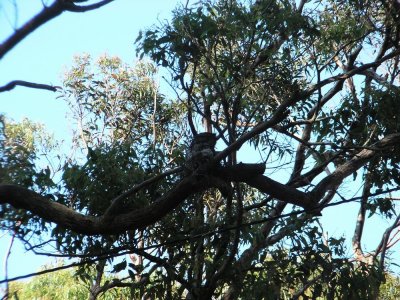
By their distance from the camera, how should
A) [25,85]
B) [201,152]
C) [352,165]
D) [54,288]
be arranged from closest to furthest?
1. [25,85]
2. [201,152]
3. [352,165]
4. [54,288]

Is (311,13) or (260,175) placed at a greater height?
(311,13)

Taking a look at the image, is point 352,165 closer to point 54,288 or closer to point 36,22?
point 36,22

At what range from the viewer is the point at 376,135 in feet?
21.0

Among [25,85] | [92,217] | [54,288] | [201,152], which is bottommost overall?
[25,85]

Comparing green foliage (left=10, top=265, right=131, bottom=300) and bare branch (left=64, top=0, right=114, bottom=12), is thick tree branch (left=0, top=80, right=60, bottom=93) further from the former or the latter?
green foliage (left=10, top=265, right=131, bottom=300)

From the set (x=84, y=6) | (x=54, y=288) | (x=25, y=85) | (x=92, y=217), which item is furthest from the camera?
(x=54, y=288)

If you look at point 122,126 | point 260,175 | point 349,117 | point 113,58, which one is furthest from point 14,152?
point 113,58

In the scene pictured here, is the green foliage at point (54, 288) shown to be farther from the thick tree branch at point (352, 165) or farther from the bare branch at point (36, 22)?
the bare branch at point (36, 22)

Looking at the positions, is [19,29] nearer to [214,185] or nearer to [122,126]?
[214,185]

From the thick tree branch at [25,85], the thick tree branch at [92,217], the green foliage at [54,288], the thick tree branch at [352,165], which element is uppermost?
the green foliage at [54,288]

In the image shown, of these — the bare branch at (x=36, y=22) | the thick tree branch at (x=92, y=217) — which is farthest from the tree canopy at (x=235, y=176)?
the bare branch at (x=36, y=22)

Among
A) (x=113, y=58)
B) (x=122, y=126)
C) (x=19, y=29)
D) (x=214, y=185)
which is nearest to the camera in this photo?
(x=19, y=29)

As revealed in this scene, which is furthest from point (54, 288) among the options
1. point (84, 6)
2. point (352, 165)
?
point (84, 6)

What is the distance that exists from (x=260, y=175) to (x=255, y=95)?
1479 mm
